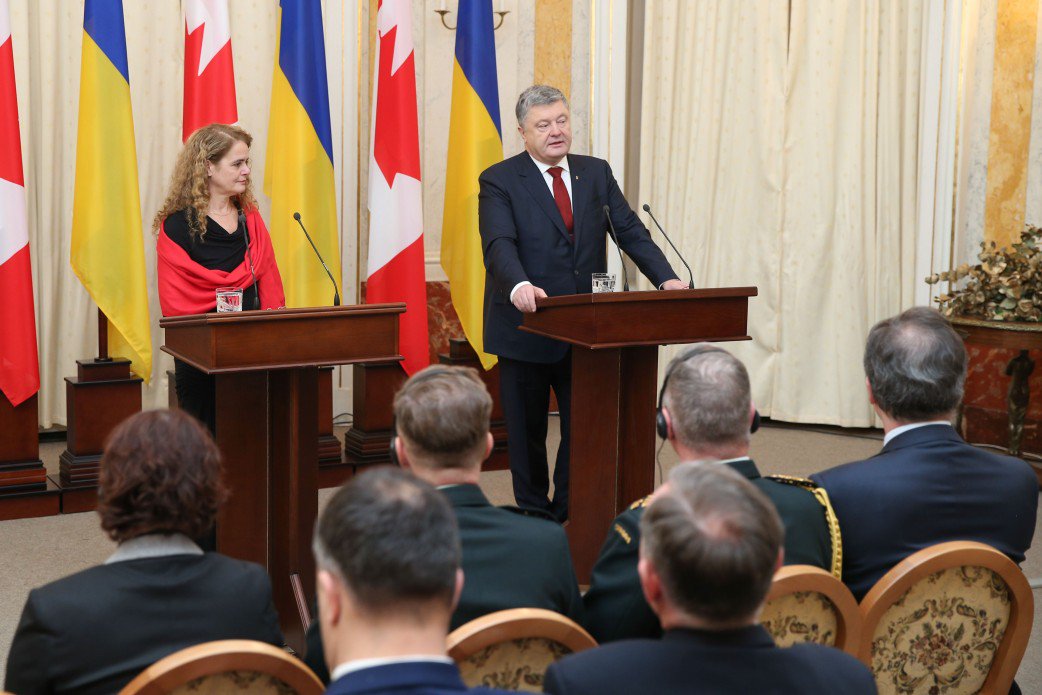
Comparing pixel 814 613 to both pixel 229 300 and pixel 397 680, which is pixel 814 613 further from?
pixel 229 300

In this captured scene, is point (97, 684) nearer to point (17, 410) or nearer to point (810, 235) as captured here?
point (17, 410)

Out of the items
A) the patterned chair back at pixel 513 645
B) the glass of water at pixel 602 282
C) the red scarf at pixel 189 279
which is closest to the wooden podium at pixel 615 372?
the glass of water at pixel 602 282

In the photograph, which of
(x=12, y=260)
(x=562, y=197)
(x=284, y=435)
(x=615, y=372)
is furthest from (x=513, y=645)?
(x=12, y=260)

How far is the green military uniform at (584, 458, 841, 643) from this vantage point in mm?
2148

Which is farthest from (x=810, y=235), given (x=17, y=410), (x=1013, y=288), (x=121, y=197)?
(x=17, y=410)

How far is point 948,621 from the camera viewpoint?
224cm

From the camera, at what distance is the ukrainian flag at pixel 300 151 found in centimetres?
574

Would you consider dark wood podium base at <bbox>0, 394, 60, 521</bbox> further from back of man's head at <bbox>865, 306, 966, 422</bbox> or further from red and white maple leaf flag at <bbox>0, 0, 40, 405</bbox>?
back of man's head at <bbox>865, 306, 966, 422</bbox>

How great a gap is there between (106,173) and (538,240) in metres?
2.04

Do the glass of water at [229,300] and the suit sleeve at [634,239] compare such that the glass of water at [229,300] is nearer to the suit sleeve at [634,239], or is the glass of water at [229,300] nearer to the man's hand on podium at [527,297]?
the man's hand on podium at [527,297]

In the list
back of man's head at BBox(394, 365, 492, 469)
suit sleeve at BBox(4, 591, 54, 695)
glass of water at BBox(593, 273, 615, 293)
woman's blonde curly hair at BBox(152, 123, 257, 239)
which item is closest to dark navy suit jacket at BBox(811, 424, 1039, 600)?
back of man's head at BBox(394, 365, 492, 469)

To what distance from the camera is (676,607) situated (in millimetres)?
1512

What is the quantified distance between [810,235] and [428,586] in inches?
249

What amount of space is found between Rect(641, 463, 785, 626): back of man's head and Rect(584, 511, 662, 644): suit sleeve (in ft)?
2.04
